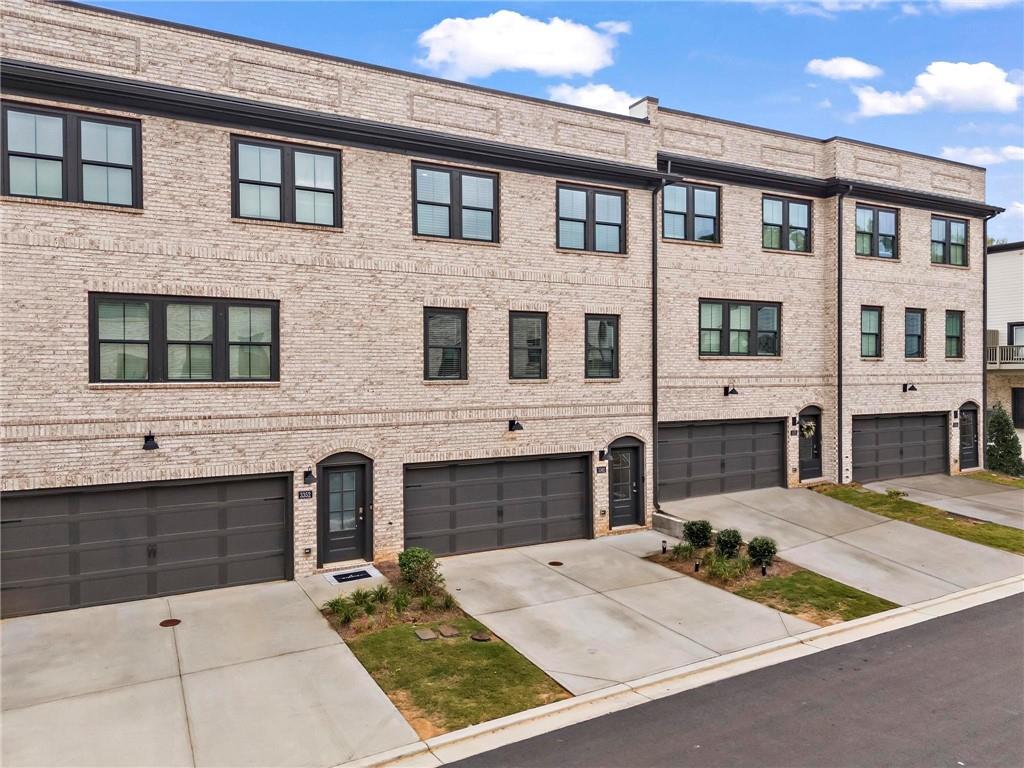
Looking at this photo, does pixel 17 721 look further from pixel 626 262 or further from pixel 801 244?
pixel 801 244

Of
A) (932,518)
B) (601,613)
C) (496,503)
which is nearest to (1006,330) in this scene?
(932,518)

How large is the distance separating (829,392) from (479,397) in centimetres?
1271

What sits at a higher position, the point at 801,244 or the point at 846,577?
the point at 801,244

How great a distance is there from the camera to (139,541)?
1393cm

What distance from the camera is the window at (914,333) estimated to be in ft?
81.9

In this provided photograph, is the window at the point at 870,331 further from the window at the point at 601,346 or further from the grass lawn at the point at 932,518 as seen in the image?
the window at the point at 601,346

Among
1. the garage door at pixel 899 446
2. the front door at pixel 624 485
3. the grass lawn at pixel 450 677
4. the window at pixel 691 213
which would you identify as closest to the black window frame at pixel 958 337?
the garage door at pixel 899 446

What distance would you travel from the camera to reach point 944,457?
86.0ft

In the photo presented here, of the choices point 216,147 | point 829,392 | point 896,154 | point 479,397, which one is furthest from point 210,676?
point 896,154

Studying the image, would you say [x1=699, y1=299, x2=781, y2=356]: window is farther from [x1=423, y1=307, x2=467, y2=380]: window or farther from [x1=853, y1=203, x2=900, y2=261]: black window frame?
[x1=423, y1=307, x2=467, y2=380]: window

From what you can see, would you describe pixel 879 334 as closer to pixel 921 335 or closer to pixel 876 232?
pixel 921 335

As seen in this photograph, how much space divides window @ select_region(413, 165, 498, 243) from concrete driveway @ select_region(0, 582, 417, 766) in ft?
29.6

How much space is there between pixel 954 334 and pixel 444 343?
20.2 m

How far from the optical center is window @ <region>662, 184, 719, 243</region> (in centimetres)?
2058
